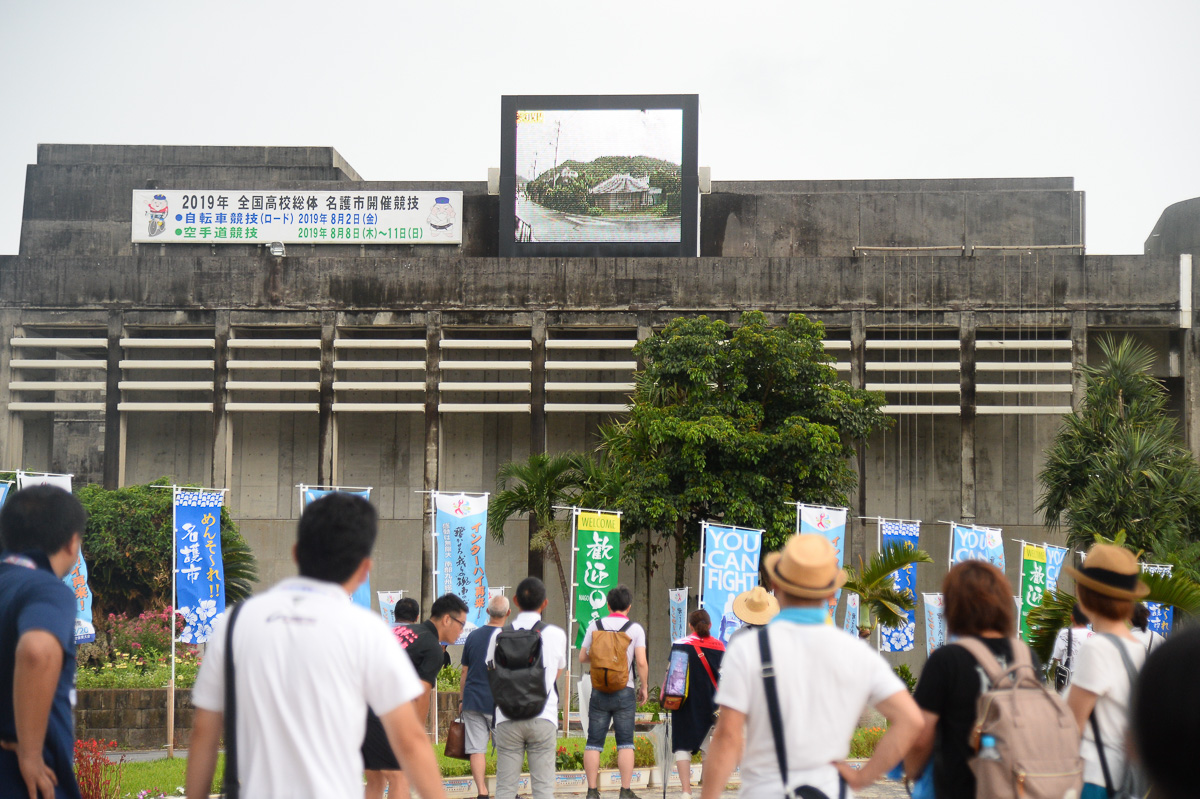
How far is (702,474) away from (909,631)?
378 centimetres

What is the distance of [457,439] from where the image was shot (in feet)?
73.9

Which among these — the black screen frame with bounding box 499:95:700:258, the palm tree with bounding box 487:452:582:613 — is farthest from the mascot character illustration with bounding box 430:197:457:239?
the palm tree with bounding box 487:452:582:613

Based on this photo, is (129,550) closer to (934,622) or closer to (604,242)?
(604,242)

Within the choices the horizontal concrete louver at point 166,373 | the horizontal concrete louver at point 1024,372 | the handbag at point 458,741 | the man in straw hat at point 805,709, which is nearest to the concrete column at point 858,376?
the horizontal concrete louver at point 1024,372

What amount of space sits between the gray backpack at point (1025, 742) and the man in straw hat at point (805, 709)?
12.9 inches

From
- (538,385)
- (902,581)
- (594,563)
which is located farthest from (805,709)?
(538,385)

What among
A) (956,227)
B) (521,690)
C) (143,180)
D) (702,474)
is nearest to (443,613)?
(521,690)

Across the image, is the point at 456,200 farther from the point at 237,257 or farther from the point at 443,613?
the point at 443,613

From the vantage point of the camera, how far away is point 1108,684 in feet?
12.2

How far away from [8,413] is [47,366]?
116cm

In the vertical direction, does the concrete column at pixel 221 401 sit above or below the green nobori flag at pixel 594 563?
above

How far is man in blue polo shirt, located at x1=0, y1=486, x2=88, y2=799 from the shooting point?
132 inches

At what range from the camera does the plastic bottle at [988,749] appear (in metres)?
3.40

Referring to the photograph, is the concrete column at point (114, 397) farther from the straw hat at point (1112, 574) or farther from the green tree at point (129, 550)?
the straw hat at point (1112, 574)
